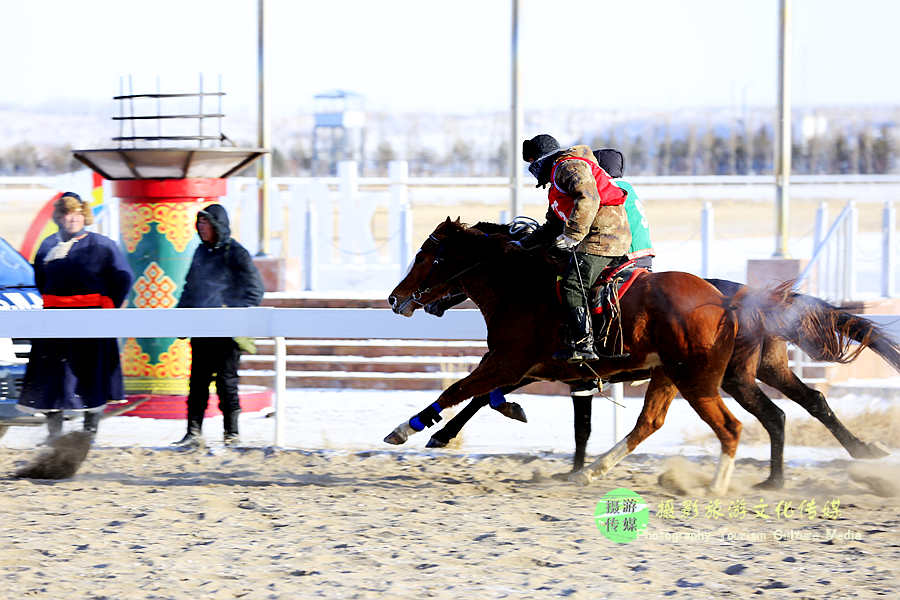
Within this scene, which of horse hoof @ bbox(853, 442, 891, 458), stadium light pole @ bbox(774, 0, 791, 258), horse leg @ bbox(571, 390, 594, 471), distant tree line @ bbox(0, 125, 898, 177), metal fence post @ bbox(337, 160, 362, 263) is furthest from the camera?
distant tree line @ bbox(0, 125, 898, 177)

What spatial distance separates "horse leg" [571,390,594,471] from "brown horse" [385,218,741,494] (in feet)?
1.19

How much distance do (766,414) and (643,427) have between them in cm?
68

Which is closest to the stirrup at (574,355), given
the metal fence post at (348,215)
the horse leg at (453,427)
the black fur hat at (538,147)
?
the horse leg at (453,427)

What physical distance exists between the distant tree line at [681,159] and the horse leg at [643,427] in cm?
6297

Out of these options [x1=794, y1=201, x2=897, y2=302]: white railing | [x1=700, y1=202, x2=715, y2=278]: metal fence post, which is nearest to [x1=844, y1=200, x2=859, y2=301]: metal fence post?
[x1=794, y1=201, x2=897, y2=302]: white railing

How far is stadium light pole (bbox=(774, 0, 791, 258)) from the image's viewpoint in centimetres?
1385

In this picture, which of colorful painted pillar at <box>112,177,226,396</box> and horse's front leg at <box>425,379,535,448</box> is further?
colorful painted pillar at <box>112,177,226,396</box>

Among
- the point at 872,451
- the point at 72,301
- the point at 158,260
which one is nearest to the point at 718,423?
the point at 872,451

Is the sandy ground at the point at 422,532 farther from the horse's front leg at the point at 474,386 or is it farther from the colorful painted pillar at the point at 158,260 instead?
the colorful painted pillar at the point at 158,260

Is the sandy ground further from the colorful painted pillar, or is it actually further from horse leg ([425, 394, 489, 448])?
the colorful painted pillar

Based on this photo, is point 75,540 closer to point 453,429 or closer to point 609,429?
point 453,429

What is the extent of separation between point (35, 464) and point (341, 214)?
46.5 feet

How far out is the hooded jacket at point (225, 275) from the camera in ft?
28.4

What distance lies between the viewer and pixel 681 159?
8212cm
